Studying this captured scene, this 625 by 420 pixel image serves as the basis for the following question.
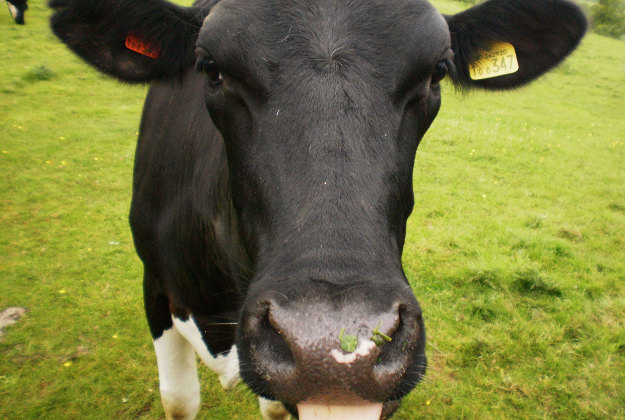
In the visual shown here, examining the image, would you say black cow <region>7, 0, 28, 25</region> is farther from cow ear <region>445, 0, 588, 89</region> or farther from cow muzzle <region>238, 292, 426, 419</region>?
cow muzzle <region>238, 292, 426, 419</region>

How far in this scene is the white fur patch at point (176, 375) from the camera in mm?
3111

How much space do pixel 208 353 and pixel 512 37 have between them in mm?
2515

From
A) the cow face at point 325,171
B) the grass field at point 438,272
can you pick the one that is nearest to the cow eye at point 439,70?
the cow face at point 325,171

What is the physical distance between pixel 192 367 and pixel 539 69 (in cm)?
300

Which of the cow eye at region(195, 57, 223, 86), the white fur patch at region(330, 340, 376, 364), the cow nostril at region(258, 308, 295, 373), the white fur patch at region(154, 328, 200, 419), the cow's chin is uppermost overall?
the cow eye at region(195, 57, 223, 86)

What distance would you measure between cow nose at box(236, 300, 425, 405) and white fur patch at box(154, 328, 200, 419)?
6.85ft

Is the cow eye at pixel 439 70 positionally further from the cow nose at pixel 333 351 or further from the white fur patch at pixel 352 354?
the white fur patch at pixel 352 354

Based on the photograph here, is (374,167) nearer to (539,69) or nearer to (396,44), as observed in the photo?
(396,44)

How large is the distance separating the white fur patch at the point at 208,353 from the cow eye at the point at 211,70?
1551mm

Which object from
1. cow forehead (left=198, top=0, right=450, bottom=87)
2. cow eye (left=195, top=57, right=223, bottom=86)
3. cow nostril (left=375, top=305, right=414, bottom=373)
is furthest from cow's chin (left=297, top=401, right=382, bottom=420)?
cow eye (left=195, top=57, right=223, bottom=86)

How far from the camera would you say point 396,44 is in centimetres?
169

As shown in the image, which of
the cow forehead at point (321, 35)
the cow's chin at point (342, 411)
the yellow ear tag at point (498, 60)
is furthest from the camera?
the yellow ear tag at point (498, 60)

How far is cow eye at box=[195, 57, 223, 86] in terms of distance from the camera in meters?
1.82

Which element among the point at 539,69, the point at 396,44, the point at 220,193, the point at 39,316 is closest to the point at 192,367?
the point at 220,193
